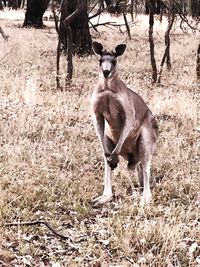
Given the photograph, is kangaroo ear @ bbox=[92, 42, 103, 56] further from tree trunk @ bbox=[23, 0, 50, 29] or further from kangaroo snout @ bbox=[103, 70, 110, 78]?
tree trunk @ bbox=[23, 0, 50, 29]

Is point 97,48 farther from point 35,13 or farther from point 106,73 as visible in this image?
point 35,13

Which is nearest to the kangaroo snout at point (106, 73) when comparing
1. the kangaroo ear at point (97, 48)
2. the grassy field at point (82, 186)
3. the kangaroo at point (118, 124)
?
the kangaroo at point (118, 124)

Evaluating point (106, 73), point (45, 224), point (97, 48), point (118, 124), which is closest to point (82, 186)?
point (118, 124)

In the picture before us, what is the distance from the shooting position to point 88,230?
14.6 ft

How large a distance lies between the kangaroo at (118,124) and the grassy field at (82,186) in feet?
0.73

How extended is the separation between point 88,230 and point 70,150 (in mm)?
1811

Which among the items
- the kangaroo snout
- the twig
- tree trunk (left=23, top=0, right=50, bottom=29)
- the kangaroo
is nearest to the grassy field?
the twig

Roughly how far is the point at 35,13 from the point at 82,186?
18.4 meters

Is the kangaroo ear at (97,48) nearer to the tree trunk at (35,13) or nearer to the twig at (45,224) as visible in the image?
the twig at (45,224)

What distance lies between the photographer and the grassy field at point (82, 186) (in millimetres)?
4062

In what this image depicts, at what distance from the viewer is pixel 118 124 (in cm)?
496

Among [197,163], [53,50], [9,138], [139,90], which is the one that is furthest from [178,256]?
[53,50]

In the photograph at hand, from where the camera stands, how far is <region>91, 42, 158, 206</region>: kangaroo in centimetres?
480

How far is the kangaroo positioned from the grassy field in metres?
0.22
